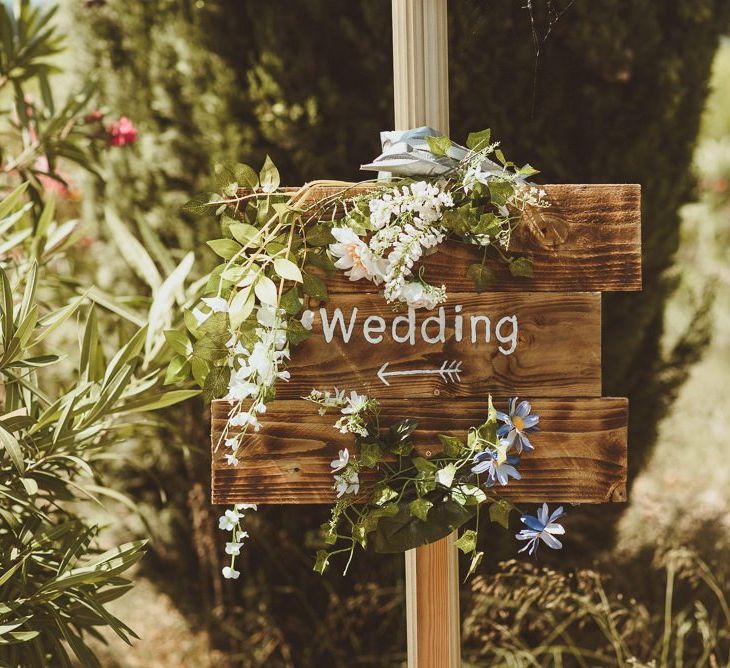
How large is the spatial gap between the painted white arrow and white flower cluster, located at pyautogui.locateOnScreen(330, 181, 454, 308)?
103 millimetres

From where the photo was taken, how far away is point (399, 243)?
45.2 inches

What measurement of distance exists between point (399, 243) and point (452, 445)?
0.33 metres

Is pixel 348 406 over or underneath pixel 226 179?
underneath

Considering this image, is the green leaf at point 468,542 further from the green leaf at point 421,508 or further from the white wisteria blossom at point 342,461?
the white wisteria blossom at point 342,461

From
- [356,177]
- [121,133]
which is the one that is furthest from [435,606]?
[121,133]

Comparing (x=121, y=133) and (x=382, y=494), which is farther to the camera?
(x=121, y=133)

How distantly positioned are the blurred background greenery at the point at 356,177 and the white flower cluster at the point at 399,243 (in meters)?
0.76

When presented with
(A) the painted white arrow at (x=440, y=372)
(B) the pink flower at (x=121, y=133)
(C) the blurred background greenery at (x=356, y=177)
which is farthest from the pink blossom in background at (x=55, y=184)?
(A) the painted white arrow at (x=440, y=372)

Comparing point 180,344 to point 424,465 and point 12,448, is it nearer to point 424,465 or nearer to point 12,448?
point 12,448

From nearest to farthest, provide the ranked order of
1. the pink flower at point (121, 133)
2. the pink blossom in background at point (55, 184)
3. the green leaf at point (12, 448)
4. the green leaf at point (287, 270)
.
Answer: the green leaf at point (287, 270)
the green leaf at point (12, 448)
the pink flower at point (121, 133)
the pink blossom in background at point (55, 184)

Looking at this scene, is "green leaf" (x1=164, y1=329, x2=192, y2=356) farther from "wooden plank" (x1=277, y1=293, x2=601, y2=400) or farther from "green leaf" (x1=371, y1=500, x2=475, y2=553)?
"green leaf" (x1=371, y1=500, x2=475, y2=553)

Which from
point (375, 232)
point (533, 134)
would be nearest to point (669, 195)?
point (533, 134)

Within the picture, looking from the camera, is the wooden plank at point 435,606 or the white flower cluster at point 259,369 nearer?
the white flower cluster at point 259,369

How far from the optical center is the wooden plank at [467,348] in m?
1.19
